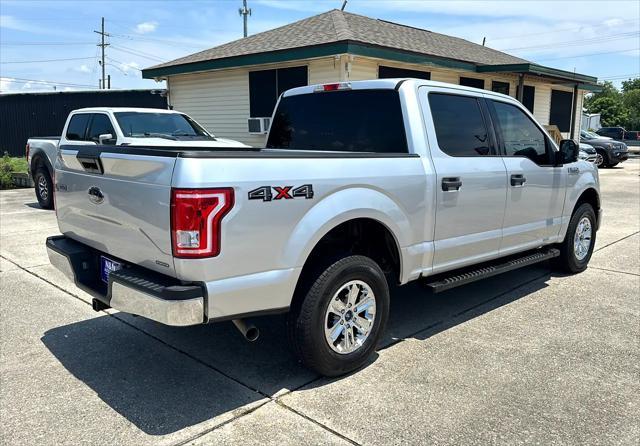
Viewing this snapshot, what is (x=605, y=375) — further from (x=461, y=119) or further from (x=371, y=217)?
(x=461, y=119)

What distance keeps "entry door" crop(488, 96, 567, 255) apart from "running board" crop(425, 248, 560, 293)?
0.38 ft

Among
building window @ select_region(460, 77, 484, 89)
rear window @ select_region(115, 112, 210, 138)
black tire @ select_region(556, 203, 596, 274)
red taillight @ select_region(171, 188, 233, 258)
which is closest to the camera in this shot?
red taillight @ select_region(171, 188, 233, 258)

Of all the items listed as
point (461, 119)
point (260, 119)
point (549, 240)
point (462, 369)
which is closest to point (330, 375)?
point (462, 369)

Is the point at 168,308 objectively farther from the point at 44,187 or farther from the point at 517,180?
the point at 44,187

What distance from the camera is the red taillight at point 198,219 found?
2910 mm

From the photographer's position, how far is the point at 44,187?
36.4 feet

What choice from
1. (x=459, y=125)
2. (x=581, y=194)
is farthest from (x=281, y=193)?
(x=581, y=194)

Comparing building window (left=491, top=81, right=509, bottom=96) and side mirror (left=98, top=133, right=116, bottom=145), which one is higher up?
building window (left=491, top=81, right=509, bottom=96)

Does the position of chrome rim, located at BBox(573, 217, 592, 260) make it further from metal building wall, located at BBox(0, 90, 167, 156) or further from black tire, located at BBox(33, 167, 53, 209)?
metal building wall, located at BBox(0, 90, 167, 156)

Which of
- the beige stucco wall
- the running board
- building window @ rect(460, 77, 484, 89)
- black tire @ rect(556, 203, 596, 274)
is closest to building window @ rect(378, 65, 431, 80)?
the beige stucco wall

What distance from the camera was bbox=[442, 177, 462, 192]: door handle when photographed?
425 centimetres

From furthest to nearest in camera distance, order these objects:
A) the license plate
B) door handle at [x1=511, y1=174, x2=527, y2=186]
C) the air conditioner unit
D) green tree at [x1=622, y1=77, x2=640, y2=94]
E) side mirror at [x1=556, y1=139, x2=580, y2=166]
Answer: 1. green tree at [x1=622, y1=77, x2=640, y2=94]
2. the air conditioner unit
3. side mirror at [x1=556, y1=139, x2=580, y2=166]
4. door handle at [x1=511, y1=174, x2=527, y2=186]
5. the license plate

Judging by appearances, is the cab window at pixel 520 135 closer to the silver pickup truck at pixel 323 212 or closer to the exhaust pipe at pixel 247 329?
the silver pickup truck at pixel 323 212

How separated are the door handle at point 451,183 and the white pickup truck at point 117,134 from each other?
5.39 metres
